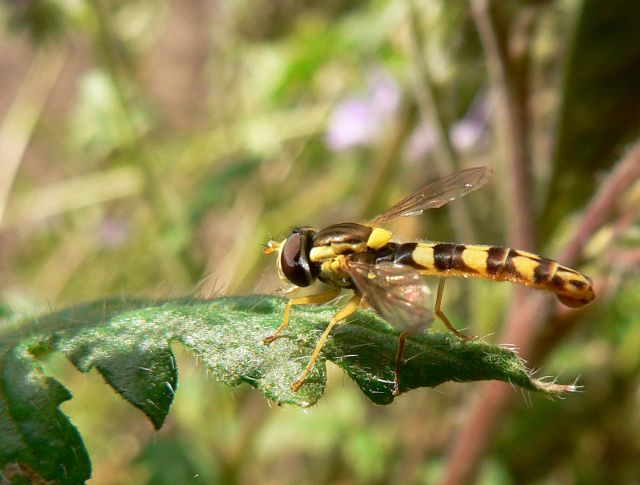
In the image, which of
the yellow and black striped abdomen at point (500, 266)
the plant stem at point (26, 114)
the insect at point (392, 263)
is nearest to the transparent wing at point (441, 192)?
the insect at point (392, 263)

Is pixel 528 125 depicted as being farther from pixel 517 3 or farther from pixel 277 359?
pixel 277 359

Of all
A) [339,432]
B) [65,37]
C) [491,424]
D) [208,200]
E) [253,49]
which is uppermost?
[65,37]

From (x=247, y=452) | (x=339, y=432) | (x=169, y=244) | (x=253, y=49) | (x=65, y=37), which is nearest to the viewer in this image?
(x=247, y=452)

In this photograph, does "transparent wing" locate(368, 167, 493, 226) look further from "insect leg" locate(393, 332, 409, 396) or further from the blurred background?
"insect leg" locate(393, 332, 409, 396)

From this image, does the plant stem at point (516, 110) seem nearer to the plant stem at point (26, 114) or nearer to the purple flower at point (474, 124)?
the purple flower at point (474, 124)

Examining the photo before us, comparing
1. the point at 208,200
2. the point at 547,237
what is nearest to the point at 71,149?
the point at 208,200

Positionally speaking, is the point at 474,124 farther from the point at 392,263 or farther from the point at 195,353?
the point at 195,353
